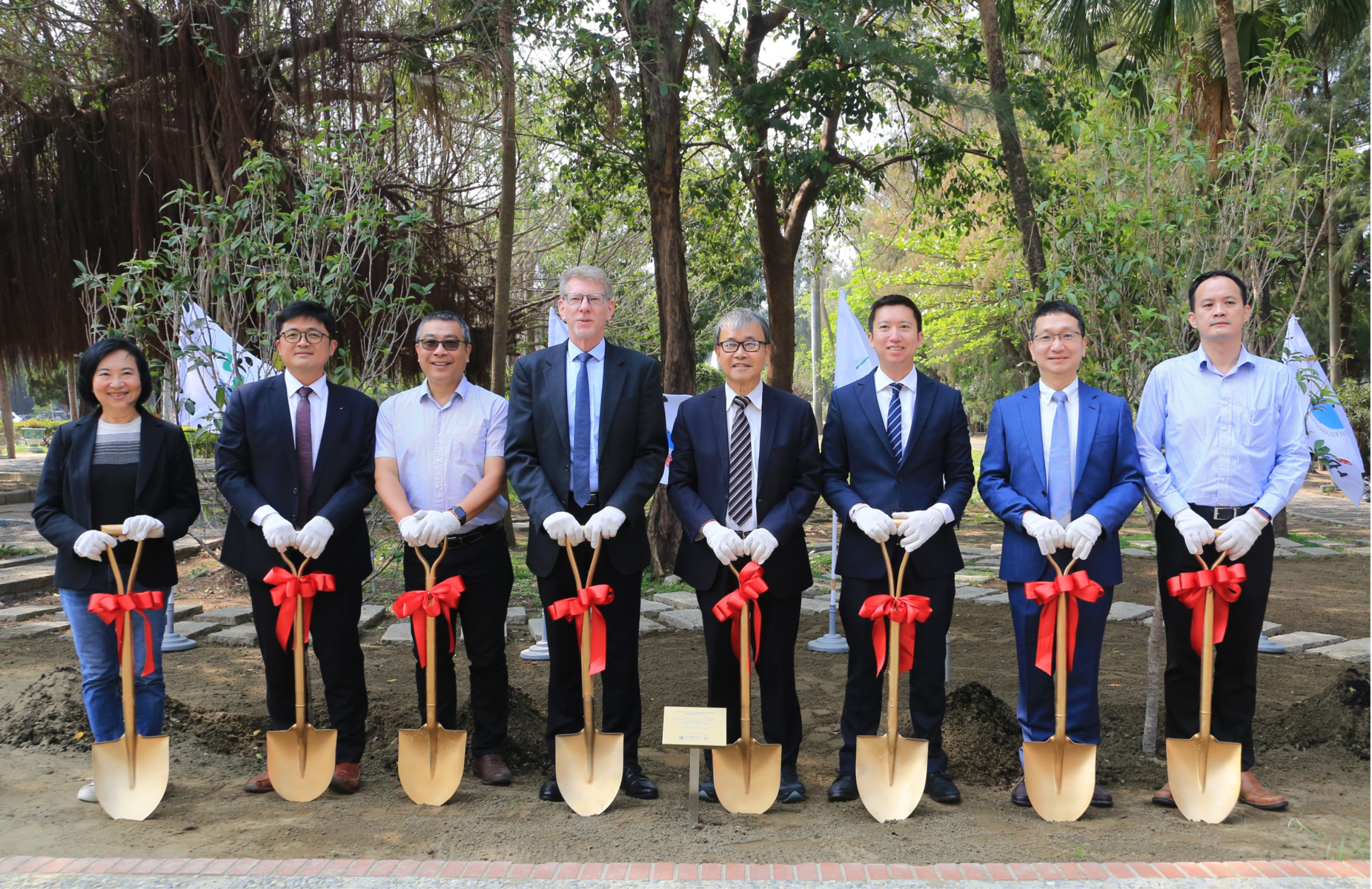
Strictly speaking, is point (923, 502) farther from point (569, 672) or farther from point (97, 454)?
point (97, 454)

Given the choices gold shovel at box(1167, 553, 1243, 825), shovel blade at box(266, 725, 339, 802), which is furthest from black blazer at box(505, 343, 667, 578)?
gold shovel at box(1167, 553, 1243, 825)

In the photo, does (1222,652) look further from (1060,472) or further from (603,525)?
(603,525)

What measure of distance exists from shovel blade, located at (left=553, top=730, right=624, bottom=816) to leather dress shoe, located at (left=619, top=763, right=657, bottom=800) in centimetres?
15

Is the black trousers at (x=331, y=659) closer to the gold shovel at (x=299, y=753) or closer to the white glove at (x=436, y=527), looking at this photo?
the gold shovel at (x=299, y=753)

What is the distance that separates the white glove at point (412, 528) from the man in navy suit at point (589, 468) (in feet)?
1.24

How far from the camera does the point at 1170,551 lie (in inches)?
143

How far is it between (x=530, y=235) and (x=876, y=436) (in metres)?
12.1

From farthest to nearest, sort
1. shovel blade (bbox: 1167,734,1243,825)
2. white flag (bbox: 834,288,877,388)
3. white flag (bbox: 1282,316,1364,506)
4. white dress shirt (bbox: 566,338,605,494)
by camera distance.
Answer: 1. white flag (bbox: 834,288,877,388)
2. white flag (bbox: 1282,316,1364,506)
3. white dress shirt (bbox: 566,338,605,494)
4. shovel blade (bbox: 1167,734,1243,825)

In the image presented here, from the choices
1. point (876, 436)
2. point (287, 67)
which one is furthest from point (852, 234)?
point (876, 436)

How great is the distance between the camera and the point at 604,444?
3705 millimetres

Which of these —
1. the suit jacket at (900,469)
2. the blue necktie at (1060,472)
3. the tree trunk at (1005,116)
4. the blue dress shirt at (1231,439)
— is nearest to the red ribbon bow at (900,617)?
the suit jacket at (900,469)

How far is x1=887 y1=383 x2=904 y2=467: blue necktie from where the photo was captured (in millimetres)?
3697

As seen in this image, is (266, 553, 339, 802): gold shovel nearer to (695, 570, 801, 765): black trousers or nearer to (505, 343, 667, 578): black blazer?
(505, 343, 667, 578): black blazer

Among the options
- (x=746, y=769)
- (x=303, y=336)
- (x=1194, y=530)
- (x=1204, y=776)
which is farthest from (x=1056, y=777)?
(x=303, y=336)
